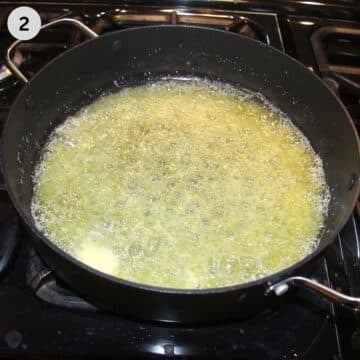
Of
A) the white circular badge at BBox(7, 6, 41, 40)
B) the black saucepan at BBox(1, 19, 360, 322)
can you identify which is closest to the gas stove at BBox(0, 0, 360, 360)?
the black saucepan at BBox(1, 19, 360, 322)

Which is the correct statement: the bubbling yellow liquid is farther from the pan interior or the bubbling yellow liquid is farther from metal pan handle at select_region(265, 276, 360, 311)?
metal pan handle at select_region(265, 276, 360, 311)

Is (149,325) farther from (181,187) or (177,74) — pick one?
(177,74)

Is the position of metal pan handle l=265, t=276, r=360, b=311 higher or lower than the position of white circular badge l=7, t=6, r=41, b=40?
lower

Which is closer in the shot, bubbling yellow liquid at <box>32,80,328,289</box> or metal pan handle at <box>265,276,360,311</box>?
metal pan handle at <box>265,276,360,311</box>

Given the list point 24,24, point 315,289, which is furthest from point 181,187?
point 24,24

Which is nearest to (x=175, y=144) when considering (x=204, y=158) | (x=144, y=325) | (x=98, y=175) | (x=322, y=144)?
(x=204, y=158)

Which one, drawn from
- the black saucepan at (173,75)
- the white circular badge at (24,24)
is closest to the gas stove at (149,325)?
the black saucepan at (173,75)

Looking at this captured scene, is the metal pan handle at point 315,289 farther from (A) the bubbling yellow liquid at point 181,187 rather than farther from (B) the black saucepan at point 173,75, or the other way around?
(A) the bubbling yellow liquid at point 181,187
